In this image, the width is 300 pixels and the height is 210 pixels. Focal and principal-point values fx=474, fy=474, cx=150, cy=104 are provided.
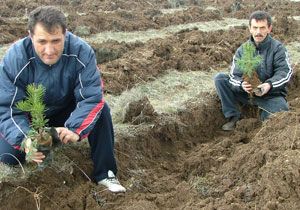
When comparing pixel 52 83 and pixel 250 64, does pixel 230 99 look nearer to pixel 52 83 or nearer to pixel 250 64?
pixel 250 64

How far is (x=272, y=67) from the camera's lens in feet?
21.4

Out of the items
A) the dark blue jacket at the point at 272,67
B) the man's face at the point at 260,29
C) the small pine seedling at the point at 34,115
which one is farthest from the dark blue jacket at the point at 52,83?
the man's face at the point at 260,29

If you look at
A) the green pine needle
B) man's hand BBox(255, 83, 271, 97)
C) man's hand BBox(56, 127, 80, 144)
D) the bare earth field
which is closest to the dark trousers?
the bare earth field

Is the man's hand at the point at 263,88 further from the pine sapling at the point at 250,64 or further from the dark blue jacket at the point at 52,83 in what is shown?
the dark blue jacket at the point at 52,83

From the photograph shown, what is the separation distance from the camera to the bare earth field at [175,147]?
4188 millimetres

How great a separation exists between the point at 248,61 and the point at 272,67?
2.04 ft

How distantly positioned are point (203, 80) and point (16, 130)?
4.71 meters

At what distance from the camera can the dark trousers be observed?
14.5 feet

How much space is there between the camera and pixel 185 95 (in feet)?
24.3

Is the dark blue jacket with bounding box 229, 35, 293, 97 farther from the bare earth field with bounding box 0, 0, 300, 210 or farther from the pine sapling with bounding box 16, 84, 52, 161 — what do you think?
the pine sapling with bounding box 16, 84, 52, 161

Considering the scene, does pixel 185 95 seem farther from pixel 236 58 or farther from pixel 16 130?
pixel 16 130

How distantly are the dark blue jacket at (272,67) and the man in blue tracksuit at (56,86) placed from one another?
262 centimetres

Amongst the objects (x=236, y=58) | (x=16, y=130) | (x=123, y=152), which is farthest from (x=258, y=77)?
(x=16, y=130)

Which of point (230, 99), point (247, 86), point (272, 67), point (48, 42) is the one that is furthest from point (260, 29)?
point (48, 42)
